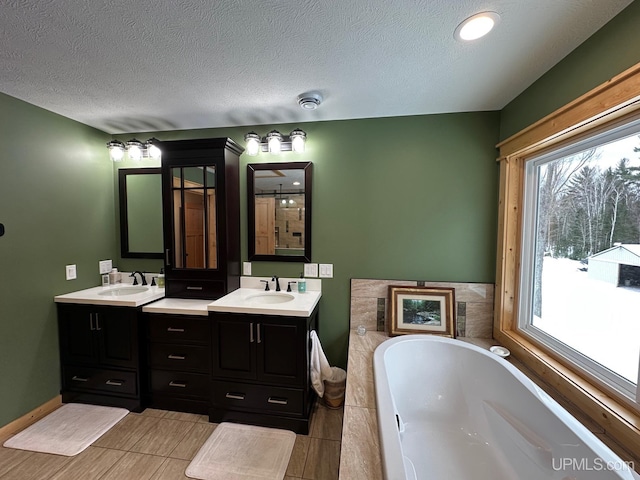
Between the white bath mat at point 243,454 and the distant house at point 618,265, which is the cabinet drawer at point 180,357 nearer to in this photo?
the white bath mat at point 243,454

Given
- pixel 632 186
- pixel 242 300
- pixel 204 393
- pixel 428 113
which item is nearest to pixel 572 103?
pixel 632 186

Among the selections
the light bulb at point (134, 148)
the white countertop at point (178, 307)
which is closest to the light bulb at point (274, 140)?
the light bulb at point (134, 148)

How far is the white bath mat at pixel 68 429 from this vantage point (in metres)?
1.68

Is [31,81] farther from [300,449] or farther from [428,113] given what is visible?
[300,449]

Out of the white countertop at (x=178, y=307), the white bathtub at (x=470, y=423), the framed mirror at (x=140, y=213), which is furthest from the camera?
the framed mirror at (x=140, y=213)

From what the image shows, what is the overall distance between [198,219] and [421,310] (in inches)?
82.6

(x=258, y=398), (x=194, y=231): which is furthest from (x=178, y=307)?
(x=258, y=398)

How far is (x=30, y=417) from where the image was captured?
1899 millimetres

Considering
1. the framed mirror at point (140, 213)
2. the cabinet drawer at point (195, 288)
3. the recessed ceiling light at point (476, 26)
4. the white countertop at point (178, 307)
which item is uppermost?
the recessed ceiling light at point (476, 26)

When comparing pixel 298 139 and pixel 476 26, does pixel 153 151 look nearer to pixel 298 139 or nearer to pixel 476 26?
pixel 298 139

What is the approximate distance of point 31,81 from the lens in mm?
1632

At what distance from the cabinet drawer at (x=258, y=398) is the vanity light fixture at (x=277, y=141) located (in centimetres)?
190

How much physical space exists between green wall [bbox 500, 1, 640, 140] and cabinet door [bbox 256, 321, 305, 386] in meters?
2.11

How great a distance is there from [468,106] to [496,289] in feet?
4.88
